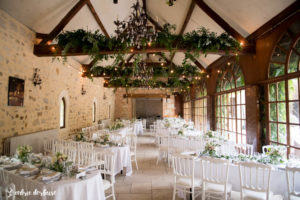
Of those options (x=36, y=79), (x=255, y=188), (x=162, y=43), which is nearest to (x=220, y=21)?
(x=162, y=43)

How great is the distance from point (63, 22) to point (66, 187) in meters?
4.46

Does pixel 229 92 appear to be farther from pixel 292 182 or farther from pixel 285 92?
pixel 292 182

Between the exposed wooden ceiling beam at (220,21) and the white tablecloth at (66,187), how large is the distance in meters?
4.76

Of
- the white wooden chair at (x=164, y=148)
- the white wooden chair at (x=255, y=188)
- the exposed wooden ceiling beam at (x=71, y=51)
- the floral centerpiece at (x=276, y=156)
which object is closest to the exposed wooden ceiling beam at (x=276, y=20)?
the exposed wooden ceiling beam at (x=71, y=51)

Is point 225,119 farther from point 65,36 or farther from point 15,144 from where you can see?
point 15,144

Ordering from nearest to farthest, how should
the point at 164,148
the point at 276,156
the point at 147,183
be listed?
the point at 276,156
the point at 147,183
the point at 164,148

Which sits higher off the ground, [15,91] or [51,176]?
[15,91]

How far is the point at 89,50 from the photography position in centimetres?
447

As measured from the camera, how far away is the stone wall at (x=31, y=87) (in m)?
4.19

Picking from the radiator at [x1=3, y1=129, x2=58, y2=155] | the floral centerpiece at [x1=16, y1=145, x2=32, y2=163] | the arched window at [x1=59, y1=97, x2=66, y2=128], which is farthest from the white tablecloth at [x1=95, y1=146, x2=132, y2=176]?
the arched window at [x1=59, y1=97, x2=66, y2=128]

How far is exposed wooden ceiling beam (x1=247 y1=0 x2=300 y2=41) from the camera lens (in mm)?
3532

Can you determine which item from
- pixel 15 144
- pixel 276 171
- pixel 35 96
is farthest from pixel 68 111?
pixel 276 171

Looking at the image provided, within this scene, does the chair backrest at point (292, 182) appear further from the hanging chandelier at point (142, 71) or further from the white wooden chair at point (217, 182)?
the hanging chandelier at point (142, 71)

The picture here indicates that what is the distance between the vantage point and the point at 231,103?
650 cm
